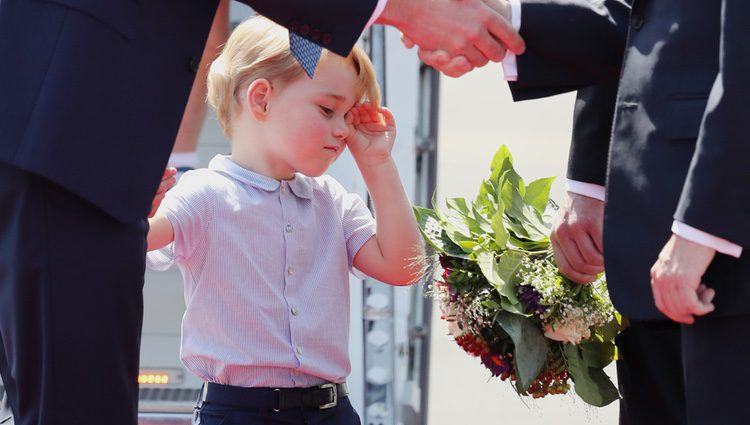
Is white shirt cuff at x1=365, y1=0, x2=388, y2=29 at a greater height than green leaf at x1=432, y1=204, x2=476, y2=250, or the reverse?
white shirt cuff at x1=365, y1=0, x2=388, y2=29

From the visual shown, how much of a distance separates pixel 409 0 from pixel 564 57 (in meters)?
0.42

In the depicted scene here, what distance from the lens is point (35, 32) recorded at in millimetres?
2412

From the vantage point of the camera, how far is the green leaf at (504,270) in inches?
112

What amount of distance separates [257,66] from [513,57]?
0.65m

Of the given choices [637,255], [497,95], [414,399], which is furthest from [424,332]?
[497,95]

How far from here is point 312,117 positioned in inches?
120

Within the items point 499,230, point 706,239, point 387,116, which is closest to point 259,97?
point 387,116

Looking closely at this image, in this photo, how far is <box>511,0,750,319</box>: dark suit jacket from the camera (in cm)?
213

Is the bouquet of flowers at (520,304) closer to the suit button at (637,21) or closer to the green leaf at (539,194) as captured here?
the green leaf at (539,194)

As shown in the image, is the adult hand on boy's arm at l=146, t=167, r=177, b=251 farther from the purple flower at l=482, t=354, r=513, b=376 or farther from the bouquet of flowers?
the purple flower at l=482, t=354, r=513, b=376

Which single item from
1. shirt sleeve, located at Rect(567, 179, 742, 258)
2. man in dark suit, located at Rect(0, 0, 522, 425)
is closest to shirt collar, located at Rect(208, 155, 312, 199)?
man in dark suit, located at Rect(0, 0, 522, 425)

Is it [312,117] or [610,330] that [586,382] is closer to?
[610,330]

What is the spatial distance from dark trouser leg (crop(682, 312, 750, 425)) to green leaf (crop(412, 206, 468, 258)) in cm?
82

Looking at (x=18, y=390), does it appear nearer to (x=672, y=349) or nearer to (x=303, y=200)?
(x=303, y=200)
